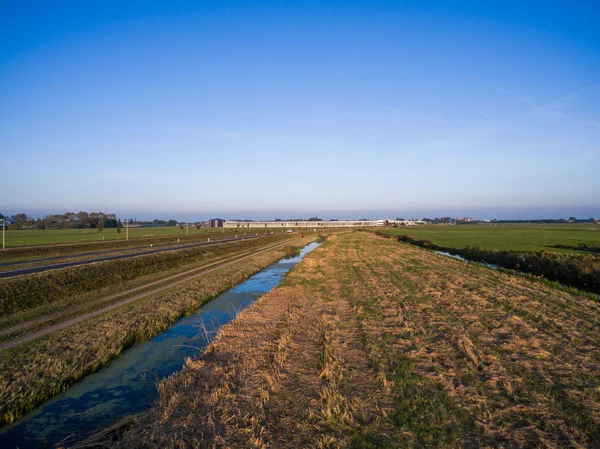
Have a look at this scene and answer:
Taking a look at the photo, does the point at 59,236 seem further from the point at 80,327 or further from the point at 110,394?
the point at 110,394

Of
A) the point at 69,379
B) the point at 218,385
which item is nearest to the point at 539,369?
the point at 218,385

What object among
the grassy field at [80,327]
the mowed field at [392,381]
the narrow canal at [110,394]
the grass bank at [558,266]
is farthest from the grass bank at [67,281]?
the grass bank at [558,266]

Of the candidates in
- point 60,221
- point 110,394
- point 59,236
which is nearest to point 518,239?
point 110,394

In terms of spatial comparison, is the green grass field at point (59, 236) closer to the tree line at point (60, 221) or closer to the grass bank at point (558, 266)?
the tree line at point (60, 221)

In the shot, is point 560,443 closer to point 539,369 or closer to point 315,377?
point 539,369

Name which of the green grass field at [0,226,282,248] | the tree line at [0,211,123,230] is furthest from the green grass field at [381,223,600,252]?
the tree line at [0,211,123,230]
